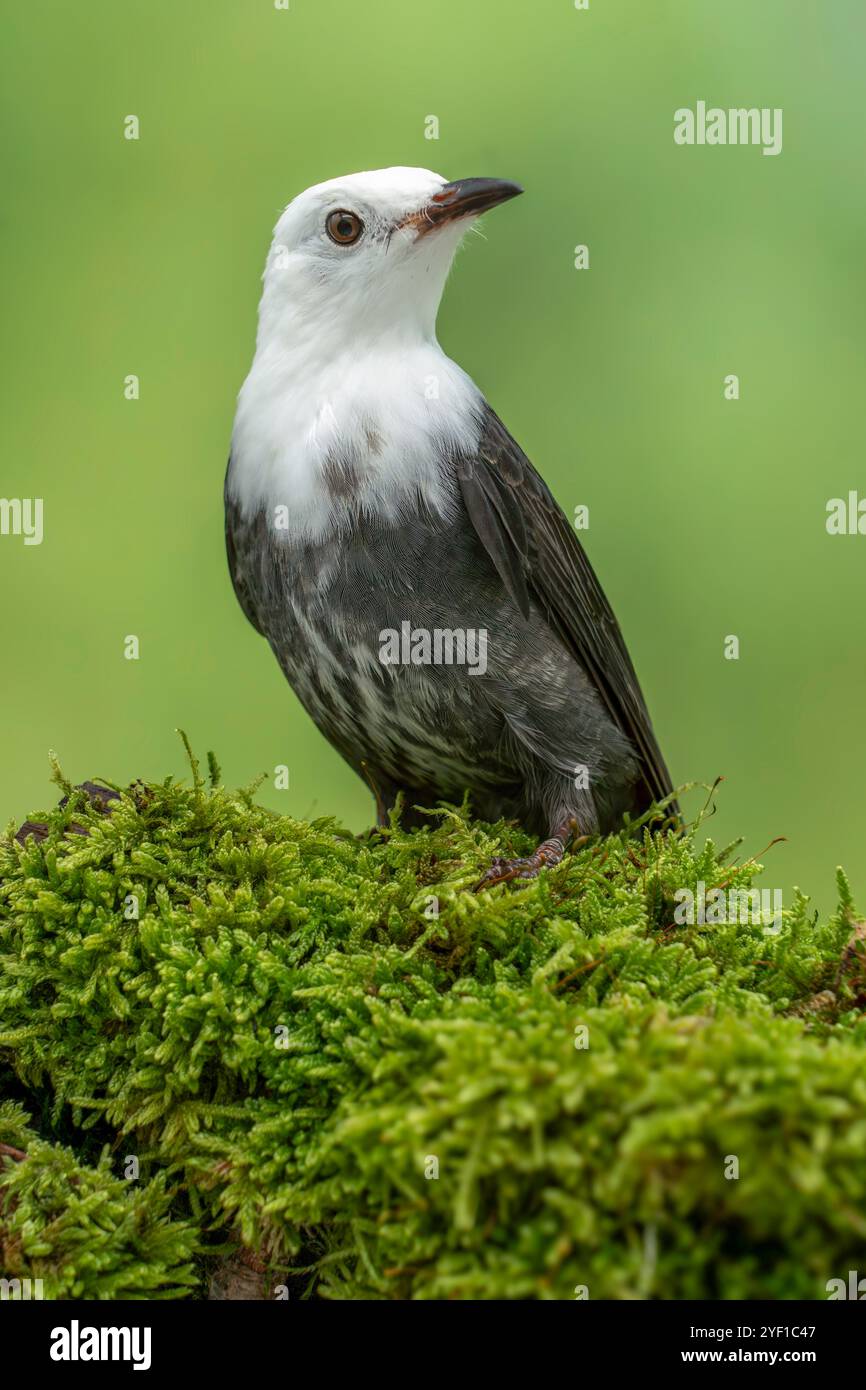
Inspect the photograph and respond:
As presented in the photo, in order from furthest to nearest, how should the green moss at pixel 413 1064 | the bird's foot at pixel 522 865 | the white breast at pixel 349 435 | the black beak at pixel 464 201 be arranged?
the black beak at pixel 464 201 → the white breast at pixel 349 435 → the bird's foot at pixel 522 865 → the green moss at pixel 413 1064

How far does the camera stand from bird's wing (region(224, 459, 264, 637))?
11.8 feet

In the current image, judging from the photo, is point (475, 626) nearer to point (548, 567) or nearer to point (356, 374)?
point (548, 567)

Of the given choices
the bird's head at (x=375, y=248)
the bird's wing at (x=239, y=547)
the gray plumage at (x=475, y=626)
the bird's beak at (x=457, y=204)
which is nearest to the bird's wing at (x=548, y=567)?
the gray plumage at (x=475, y=626)

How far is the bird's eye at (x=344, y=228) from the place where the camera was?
351 centimetres

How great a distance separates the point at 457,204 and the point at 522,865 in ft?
6.68

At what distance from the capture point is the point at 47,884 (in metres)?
2.65

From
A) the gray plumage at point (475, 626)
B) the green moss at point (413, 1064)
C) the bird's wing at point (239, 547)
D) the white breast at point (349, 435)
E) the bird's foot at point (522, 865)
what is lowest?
the green moss at point (413, 1064)

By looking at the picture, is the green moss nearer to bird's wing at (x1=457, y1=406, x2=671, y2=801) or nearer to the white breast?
bird's wing at (x1=457, y1=406, x2=671, y2=801)

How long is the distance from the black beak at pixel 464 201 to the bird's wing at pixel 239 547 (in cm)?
99

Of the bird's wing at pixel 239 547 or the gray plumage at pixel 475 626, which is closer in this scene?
the gray plumage at pixel 475 626

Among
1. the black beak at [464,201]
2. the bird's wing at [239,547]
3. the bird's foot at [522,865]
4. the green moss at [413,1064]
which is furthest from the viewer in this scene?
the bird's wing at [239,547]

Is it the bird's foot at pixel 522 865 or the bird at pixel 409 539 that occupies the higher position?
the bird at pixel 409 539

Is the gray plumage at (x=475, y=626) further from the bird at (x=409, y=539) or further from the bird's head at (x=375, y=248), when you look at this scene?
the bird's head at (x=375, y=248)
